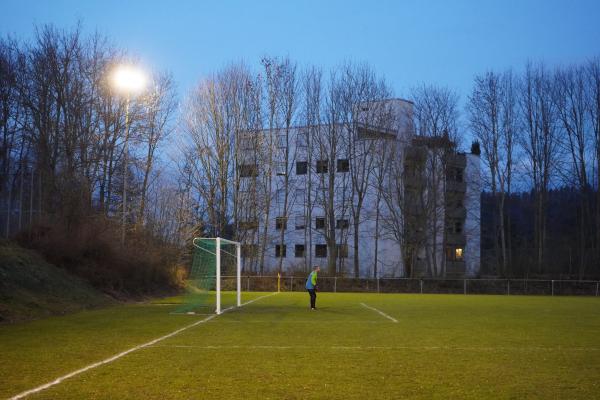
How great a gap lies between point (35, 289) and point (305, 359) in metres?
15.2

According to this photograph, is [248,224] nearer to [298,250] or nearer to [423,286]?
[298,250]

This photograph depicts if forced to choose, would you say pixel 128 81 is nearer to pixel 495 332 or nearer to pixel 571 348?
pixel 495 332

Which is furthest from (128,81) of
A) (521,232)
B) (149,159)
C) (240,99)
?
(521,232)

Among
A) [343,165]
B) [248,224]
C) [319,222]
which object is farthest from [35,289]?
[319,222]

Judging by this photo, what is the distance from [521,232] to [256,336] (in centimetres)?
6249

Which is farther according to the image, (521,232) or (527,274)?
(521,232)

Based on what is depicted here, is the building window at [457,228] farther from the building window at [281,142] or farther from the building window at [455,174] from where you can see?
the building window at [281,142]

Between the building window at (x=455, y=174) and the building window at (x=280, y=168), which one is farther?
the building window at (x=455, y=174)

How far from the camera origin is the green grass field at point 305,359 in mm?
8203

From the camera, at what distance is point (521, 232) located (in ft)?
233

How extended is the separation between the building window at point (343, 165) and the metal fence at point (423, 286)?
41.7 ft

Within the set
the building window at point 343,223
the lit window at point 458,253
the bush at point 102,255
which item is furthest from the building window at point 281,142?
the lit window at point 458,253

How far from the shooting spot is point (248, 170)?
166ft

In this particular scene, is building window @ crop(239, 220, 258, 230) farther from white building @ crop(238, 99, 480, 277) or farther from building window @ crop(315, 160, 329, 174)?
building window @ crop(315, 160, 329, 174)
